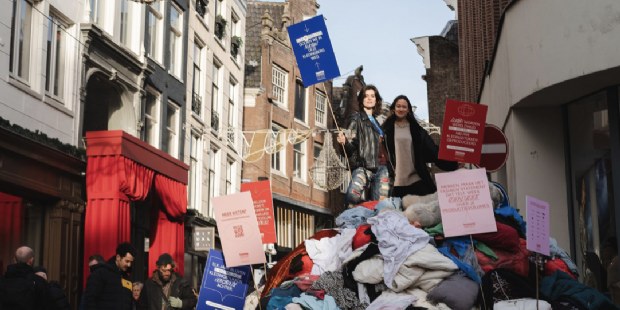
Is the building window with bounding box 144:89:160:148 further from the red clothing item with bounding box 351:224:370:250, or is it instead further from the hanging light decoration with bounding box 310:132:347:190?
the red clothing item with bounding box 351:224:370:250

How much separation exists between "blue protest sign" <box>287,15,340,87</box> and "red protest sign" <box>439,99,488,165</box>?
2601mm

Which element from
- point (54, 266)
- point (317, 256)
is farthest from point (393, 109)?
point (54, 266)

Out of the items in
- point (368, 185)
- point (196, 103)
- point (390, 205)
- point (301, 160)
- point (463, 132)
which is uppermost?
point (196, 103)

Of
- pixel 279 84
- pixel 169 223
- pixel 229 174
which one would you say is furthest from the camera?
pixel 279 84

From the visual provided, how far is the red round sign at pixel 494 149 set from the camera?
38.8 feet

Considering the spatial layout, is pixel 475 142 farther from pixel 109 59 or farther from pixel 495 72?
pixel 109 59

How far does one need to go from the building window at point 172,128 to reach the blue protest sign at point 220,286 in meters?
17.4

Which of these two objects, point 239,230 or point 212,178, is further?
point 212,178

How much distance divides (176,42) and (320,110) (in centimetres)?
1605

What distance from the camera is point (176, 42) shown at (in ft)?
91.9

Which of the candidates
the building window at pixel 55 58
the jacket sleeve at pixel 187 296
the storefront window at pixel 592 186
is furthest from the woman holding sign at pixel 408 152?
the building window at pixel 55 58

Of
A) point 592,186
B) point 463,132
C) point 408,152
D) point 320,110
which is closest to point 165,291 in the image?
point 408,152

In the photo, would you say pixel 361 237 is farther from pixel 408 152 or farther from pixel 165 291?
pixel 165 291

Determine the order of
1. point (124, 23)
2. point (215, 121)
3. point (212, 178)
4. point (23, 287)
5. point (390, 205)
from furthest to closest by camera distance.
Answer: point (215, 121) → point (212, 178) → point (124, 23) → point (23, 287) → point (390, 205)
